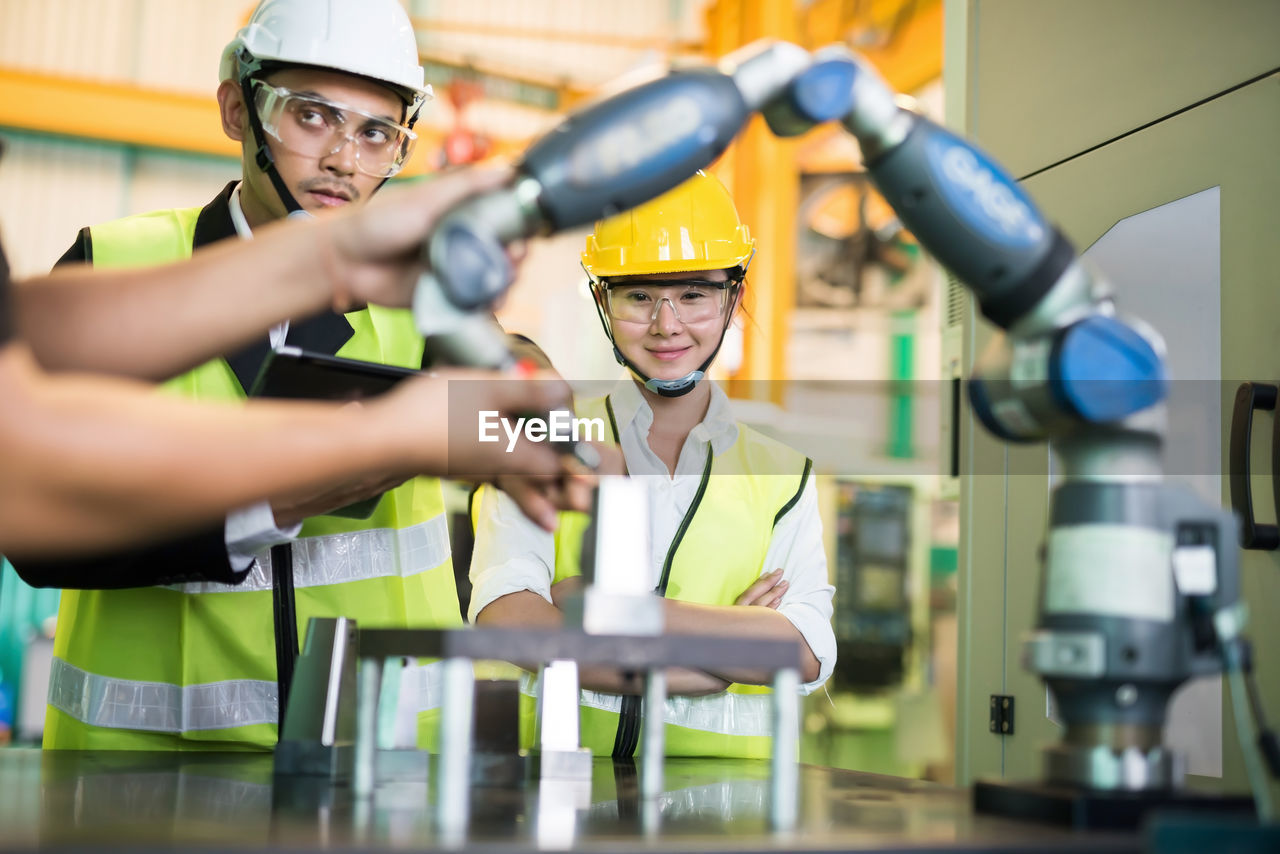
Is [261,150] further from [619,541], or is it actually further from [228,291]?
[619,541]

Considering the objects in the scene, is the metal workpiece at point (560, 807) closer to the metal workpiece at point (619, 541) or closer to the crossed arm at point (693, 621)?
the metal workpiece at point (619, 541)

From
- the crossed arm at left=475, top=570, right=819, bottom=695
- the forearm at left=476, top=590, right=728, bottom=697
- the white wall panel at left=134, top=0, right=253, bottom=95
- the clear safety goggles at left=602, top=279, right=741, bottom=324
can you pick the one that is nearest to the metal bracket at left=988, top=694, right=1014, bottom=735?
the crossed arm at left=475, top=570, right=819, bottom=695

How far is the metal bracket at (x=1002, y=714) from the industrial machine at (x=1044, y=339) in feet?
5.28

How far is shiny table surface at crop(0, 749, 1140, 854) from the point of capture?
0.69 meters

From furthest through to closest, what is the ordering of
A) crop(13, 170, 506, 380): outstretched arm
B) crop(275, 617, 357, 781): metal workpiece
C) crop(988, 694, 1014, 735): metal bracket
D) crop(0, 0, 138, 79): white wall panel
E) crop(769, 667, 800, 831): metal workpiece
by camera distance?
crop(0, 0, 138, 79): white wall panel < crop(988, 694, 1014, 735): metal bracket < crop(275, 617, 357, 781): metal workpiece < crop(13, 170, 506, 380): outstretched arm < crop(769, 667, 800, 831): metal workpiece

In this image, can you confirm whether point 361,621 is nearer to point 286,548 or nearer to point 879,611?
point 286,548

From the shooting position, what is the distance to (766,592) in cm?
180

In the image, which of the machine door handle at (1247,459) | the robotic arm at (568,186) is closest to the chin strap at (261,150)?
the robotic arm at (568,186)

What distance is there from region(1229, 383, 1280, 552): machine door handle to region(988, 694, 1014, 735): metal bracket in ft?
2.45

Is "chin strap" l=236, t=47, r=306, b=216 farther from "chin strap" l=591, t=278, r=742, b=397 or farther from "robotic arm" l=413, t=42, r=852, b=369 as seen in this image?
"robotic arm" l=413, t=42, r=852, b=369

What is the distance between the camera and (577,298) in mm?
7938

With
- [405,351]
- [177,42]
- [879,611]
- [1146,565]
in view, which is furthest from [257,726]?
[177,42]

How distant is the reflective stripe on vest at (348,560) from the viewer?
5.15ft

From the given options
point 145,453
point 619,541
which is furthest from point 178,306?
point 619,541
